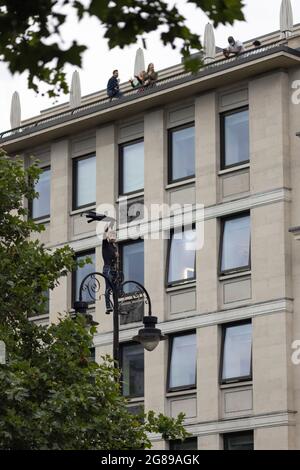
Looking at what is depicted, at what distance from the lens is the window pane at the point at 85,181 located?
53562 mm

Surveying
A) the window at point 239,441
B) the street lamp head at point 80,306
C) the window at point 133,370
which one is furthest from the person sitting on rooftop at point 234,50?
the street lamp head at point 80,306

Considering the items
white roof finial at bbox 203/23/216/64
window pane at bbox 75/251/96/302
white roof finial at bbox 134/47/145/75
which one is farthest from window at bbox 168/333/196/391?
white roof finial at bbox 134/47/145/75

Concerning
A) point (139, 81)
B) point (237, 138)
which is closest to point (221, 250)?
point (237, 138)

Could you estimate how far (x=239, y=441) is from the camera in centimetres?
4650

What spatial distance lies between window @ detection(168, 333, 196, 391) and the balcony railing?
25.2 feet

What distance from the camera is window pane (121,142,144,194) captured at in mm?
51781

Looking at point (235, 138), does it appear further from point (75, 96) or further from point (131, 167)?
point (75, 96)

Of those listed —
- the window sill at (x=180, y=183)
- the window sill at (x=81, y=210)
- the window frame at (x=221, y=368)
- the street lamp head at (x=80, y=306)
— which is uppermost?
the window sill at (x=81, y=210)

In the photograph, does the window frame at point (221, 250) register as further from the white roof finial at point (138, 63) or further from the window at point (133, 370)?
the white roof finial at point (138, 63)

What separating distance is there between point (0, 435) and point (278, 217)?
20.3m

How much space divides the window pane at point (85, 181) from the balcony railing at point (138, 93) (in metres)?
1.49

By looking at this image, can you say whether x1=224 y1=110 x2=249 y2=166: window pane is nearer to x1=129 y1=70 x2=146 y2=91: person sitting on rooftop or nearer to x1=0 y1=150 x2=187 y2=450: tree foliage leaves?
x1=129 y1=70 x2=146 y2=91: person sitting on rooftop

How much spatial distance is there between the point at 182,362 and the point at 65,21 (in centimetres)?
3774

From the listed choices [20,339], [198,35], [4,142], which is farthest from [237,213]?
[198,35]
